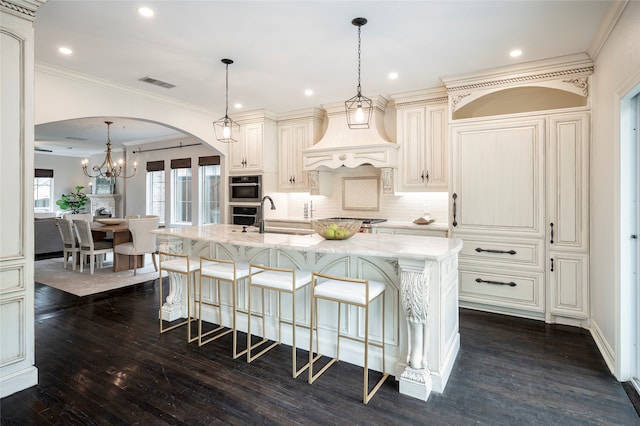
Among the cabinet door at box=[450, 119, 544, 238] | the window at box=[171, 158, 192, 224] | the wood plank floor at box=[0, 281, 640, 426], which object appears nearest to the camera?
the wood plank floor at box=[0, 281, 640, 426]

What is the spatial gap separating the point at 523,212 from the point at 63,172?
13460 mm

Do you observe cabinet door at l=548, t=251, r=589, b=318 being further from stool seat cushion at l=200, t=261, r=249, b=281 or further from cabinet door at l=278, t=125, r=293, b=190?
cabinet door at l=278, t=125, r=293, b=190

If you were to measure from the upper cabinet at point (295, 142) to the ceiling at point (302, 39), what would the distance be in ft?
3.59

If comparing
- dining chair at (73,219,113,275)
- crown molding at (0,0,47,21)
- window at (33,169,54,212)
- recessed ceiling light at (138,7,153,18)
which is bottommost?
dining chair at (73,219,113,275)

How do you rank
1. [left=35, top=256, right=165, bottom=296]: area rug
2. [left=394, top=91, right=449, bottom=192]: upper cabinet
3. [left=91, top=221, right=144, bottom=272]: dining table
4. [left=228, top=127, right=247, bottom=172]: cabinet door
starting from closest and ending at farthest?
[left=394, top=91, right=449, bottom=192]: upper cabinet, [left=35, top=256, right=165, bottom=296]: area rug, [left=91, top=221, right=144, bottom=272]: dining table, [left=228, top=127, right=247, bottom=172]: cabinet door

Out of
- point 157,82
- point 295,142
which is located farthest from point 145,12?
point 295,142

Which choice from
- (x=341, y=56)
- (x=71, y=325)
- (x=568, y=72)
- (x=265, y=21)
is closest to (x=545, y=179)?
(x=568, y=72)

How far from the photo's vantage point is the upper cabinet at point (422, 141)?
15.3 feet

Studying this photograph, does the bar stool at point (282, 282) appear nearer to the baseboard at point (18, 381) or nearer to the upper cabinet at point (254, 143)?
the baseboard at point (18, 381)

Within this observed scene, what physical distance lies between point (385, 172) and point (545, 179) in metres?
1.97

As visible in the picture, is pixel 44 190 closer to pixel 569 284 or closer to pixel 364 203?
pixel 364 203

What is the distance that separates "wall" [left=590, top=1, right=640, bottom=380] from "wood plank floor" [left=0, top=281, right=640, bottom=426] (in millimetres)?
310

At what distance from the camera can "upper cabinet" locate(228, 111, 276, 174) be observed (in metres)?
5.90

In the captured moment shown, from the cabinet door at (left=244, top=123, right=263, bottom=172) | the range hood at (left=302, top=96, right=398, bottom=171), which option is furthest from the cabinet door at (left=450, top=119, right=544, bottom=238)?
the cabinet door at (left=244, top=123, right=263, bottom=172)
